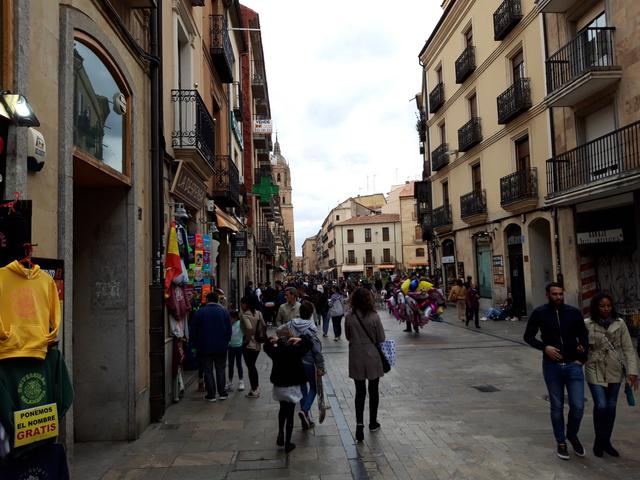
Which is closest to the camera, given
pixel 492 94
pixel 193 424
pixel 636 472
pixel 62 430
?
pixel 62 430

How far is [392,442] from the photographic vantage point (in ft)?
18.5

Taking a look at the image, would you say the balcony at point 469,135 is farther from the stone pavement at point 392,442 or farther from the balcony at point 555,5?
the stone pavement at point 392,442

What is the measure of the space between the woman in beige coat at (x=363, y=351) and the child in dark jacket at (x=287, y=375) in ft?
1.86

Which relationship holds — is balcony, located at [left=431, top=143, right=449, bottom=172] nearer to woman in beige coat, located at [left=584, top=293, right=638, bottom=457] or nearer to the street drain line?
the street drain line

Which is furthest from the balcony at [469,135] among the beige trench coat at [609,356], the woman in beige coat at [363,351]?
the beige trench coat at [609,356]

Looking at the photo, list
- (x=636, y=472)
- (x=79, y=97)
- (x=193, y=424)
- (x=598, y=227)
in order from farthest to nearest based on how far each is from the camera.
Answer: (x=598, y=227), (x=193, y=424), (x=79, y=97), (x=636, y=472)

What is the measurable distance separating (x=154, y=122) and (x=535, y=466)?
20.4 ft

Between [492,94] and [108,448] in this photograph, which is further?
[492,94]

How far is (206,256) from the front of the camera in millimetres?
10391

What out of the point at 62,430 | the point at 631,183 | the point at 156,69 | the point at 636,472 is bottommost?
the point at 636,472

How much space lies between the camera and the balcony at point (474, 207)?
71.8 feet

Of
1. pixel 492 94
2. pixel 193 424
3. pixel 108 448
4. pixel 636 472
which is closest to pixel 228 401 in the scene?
pixel 193 424

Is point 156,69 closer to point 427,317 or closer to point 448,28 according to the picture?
point 427,317

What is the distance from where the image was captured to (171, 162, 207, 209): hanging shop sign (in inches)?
325
